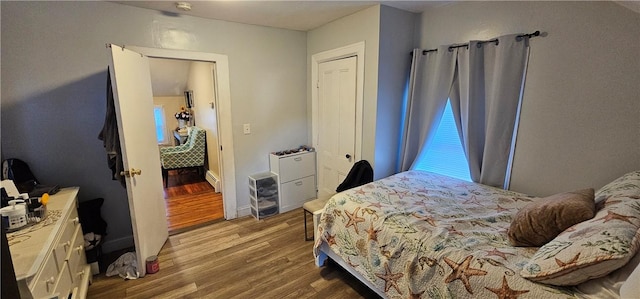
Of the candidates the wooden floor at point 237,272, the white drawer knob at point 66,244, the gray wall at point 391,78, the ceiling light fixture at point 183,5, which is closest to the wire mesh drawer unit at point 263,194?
the wooden floor at point 237,272

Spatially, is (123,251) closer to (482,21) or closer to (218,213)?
(218,213)

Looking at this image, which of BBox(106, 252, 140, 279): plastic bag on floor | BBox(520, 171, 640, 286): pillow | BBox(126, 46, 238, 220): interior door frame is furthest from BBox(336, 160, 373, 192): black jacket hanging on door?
BBox(106, 252, 140, 279): plastic bag on floor

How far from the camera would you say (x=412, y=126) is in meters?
2.80

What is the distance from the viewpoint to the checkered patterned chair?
14.7 ft

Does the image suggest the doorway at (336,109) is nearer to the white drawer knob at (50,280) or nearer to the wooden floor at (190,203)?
the wooden floor at (190,203)

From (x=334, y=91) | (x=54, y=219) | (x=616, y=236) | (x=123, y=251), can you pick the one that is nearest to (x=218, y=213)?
(x=123, y=251)

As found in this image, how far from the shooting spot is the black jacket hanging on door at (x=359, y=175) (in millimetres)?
2781

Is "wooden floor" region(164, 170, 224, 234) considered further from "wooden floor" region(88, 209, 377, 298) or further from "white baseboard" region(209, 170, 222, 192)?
"wooden floor" region(88, 209, 377, 298)

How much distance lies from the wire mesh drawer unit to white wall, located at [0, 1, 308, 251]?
92 centimetres

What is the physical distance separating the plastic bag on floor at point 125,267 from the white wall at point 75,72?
1.36 ft

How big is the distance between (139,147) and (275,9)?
1748mm

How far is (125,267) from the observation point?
2.24 meters

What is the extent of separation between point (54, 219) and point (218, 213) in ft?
6.29

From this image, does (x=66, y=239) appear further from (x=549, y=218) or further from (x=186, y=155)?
(x=186, y=155)
